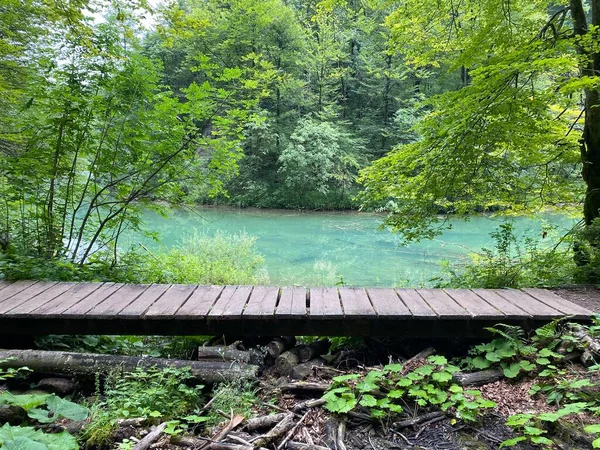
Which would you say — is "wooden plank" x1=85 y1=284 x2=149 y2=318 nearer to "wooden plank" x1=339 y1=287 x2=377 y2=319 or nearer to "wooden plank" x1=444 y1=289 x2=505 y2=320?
"wooden plank" x1=339 y1=287 x2=377 y2=319

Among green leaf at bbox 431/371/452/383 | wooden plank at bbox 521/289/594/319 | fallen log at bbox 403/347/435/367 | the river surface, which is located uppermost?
wooden plank at bbox 521/289/594/319

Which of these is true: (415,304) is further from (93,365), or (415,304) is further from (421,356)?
(93,365)

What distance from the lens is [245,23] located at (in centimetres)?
2269

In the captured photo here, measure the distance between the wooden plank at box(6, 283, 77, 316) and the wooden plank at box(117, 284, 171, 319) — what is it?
650 millimetres

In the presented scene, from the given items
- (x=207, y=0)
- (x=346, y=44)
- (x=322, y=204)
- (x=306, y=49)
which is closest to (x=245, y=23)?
(x=306, y=49)

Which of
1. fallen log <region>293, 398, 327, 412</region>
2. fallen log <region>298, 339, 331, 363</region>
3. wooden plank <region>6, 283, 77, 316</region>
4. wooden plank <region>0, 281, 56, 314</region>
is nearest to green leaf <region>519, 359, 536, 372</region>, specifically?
fallen log <region>293, 398, 327, 412</region>

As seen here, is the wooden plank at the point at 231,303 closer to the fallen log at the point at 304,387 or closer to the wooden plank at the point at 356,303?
the fallen log at the point at 304,387

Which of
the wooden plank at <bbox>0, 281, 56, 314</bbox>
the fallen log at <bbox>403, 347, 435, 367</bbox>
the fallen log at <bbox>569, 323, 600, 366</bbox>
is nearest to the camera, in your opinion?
the fallen log at <bbox>569, 323, 600, 366</bbox>

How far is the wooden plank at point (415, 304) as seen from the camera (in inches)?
100

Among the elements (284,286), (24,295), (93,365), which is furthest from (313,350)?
(24,295)

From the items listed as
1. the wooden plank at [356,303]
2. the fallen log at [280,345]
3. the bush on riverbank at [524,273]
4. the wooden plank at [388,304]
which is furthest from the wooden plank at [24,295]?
the bush on riverbank at [524,273]

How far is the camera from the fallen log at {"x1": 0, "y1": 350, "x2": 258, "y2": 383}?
230 centimetres

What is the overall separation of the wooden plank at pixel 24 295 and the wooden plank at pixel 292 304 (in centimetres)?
194

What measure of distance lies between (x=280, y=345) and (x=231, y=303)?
484 mm
